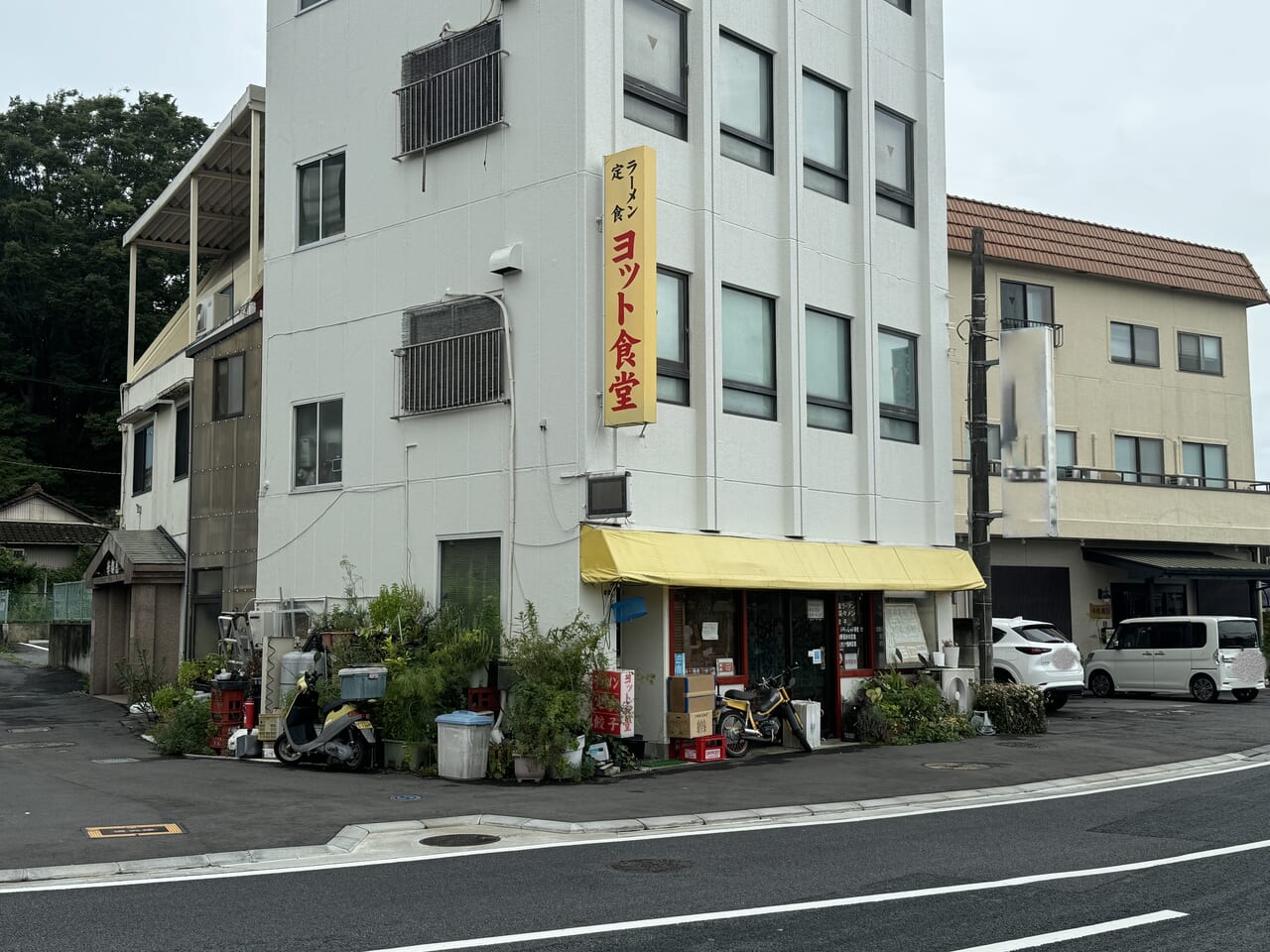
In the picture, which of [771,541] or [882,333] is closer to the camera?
[771,541]

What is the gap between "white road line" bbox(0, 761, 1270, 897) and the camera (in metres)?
9.15

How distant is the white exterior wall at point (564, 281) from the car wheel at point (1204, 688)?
9.42 m

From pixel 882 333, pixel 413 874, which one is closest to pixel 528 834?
pixel 413 874

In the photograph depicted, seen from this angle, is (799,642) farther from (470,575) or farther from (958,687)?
(470,575)

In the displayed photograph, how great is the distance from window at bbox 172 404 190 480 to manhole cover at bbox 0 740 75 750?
740 centimetres

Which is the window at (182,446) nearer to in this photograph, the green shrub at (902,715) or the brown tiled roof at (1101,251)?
the green shrub at (902,715)

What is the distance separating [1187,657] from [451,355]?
60.6ft

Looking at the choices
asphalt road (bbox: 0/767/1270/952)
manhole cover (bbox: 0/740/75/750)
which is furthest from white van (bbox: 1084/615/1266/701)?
manhole cover (bbox: 0/740/75/750)

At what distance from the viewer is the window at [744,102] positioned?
18.4 meters

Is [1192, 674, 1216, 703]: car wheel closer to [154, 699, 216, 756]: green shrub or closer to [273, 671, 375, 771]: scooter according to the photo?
[273, 671, 375, 771]: scooter

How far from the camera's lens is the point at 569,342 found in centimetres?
1609

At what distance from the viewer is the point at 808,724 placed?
18.0 m

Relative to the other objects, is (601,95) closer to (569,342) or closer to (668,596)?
(569,342)

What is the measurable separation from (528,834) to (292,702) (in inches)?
245
